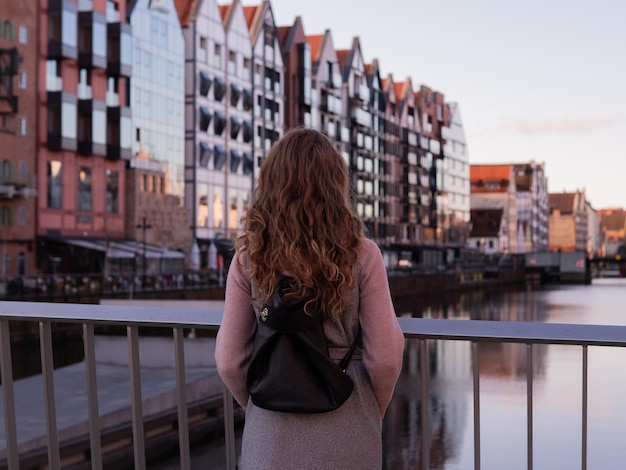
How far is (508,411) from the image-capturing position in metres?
33.6

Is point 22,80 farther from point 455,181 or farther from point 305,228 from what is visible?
point 455,181

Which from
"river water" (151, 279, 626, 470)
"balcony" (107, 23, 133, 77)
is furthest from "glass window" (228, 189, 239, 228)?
"river water" (151, 279, 626, 470)

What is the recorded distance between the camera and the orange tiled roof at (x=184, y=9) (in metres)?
66.6

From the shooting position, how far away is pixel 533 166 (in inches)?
7106

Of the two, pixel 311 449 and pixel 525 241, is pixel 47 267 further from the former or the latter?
Answer: pixel 525 241

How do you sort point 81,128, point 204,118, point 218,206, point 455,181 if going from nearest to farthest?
point 81,128 → point 204,118 → point 218,206 → point 455,181

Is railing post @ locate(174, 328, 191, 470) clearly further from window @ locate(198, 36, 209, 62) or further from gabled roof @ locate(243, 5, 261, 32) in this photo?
gabled roof @ locate(243, 5, 261, 32)

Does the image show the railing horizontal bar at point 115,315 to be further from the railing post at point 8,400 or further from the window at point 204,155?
the window at point 204,155

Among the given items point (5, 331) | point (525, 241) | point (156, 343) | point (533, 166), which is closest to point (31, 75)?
point (156, 343)

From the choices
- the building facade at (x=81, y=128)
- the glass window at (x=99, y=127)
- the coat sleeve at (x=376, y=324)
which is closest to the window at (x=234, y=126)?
the building facade at (x=81, y=128)

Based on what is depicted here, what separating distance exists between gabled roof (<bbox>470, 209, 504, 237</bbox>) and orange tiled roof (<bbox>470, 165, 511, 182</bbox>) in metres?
8.00

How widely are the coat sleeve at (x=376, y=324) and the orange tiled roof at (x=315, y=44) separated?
89295 millimetres

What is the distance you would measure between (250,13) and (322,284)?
255 feet

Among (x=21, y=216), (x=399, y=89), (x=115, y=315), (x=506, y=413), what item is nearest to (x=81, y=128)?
(x=21, y=216)
